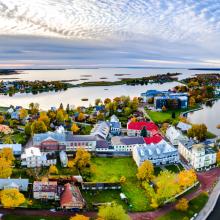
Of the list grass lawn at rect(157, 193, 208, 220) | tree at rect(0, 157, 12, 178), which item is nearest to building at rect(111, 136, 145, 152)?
grass lawn at rect(157, 193, 208, 220)

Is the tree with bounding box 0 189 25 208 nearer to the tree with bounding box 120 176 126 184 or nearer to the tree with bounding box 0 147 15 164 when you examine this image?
the tree with bounding box 0 147 15 164

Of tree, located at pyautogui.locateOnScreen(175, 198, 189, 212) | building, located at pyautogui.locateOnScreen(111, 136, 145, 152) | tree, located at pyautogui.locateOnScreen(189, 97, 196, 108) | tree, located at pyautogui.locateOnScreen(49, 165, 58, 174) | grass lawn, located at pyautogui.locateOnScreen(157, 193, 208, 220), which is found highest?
tree, located at pyautogui.locateOnScreen(189, 97, 196, 108)

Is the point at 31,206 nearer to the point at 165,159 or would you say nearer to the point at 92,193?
the point at 92,193

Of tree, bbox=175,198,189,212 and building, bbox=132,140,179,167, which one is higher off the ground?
building, bbox=132,140,179,167

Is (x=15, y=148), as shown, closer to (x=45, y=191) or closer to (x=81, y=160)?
(x=81, y=160)

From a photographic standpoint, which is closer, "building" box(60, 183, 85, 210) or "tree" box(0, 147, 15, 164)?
"building" box(60, 183, 85, 210)

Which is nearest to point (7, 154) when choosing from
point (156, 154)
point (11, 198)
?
point (11, 198)
